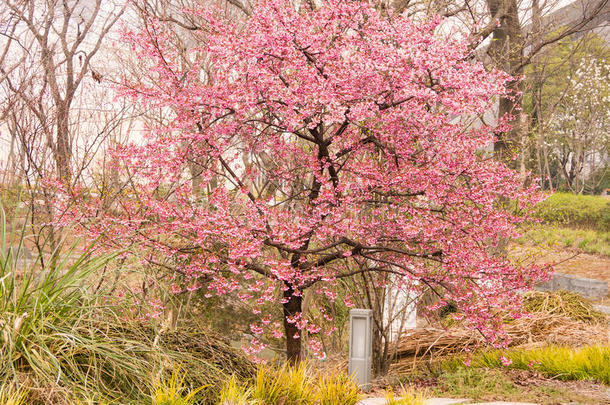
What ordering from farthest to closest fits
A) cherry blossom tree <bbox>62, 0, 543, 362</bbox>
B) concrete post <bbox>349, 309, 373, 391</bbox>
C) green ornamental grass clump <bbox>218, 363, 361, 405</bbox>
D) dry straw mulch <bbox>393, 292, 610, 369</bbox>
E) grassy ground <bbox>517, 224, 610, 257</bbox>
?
grassy ground <bbox>517, 224, 610, 257</bbox>, dry straw mulch <bbox>393, 292, 610, 369</bbox>, concrete post <bbox>349, 309, 373, 391</bbox>, cherry blossom tree <bbox>62, 0, 543, 362</bbox>, green ornamental grass clump <bbox>218, 363, 361, 405</bbox>

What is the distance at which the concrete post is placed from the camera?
546cm

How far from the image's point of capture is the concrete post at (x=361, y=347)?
5465mm

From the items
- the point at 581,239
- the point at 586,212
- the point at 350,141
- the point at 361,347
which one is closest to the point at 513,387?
the point at 361,347

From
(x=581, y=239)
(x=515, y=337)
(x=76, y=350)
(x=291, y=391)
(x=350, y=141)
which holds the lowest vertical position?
(x=291, y=391)

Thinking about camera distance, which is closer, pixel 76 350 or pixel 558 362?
pixel 76 350

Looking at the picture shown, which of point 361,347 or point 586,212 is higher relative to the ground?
point 586,212

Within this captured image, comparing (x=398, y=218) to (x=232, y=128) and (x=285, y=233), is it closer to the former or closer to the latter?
(x=285, y=233)

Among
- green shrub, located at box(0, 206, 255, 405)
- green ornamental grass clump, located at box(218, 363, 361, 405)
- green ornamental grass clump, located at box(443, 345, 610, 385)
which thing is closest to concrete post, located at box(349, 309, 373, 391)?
green ornamental grass clump, located at box(443, 345, 610, 385)

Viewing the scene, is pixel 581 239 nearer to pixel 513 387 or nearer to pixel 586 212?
pixel 586 212

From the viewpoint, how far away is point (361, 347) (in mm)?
5484

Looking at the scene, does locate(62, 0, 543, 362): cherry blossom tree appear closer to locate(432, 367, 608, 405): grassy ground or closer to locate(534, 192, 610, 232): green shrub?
locate(432, 367, 608, 405): grassy ground

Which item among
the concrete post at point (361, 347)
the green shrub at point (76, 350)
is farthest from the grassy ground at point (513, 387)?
the green shrub at point (76, 350)

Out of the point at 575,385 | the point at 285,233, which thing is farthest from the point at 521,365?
the point at 285,233

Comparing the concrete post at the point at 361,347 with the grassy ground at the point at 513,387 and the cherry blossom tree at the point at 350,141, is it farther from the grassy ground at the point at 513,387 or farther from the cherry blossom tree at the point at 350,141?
the grassy ground at the point at 513,387
